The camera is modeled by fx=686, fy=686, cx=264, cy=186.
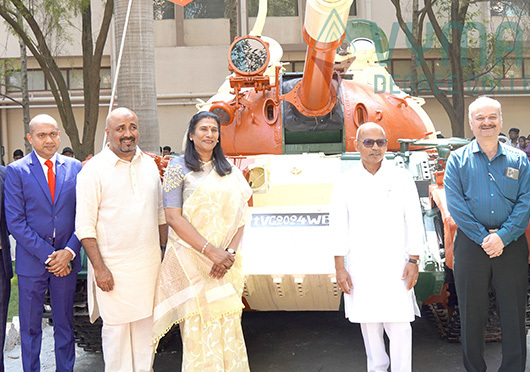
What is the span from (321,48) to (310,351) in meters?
2.54

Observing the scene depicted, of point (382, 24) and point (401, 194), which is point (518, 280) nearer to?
point (401, 194)

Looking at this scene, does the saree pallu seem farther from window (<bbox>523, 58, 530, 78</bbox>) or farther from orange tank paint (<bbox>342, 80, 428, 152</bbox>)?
window (<bbox>523, 58, 530, 78</bbox>)

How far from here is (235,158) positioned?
591 centimetres

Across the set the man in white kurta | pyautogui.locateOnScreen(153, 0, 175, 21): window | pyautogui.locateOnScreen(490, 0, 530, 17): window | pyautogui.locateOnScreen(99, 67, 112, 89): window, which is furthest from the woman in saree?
pyautogui.locateOnScreen(99, 67, 112, 89): window

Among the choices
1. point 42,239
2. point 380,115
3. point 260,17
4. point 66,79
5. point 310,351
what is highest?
point 66,79

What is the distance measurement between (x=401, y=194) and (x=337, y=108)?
2.18 metres

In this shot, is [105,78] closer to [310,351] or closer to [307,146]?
[307,146]

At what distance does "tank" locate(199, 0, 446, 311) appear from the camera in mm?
4895

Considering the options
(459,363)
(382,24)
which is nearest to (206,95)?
(382,24)

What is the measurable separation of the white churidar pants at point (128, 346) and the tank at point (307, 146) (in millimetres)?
878

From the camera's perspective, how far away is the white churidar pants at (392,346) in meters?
4.20

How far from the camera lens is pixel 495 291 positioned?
4.35m

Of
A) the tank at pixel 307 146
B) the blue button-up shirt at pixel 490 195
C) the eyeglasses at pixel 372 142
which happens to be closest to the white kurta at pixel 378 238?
the eyeglasses at pixel 372 142

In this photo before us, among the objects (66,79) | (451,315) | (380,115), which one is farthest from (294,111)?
(66,79)
